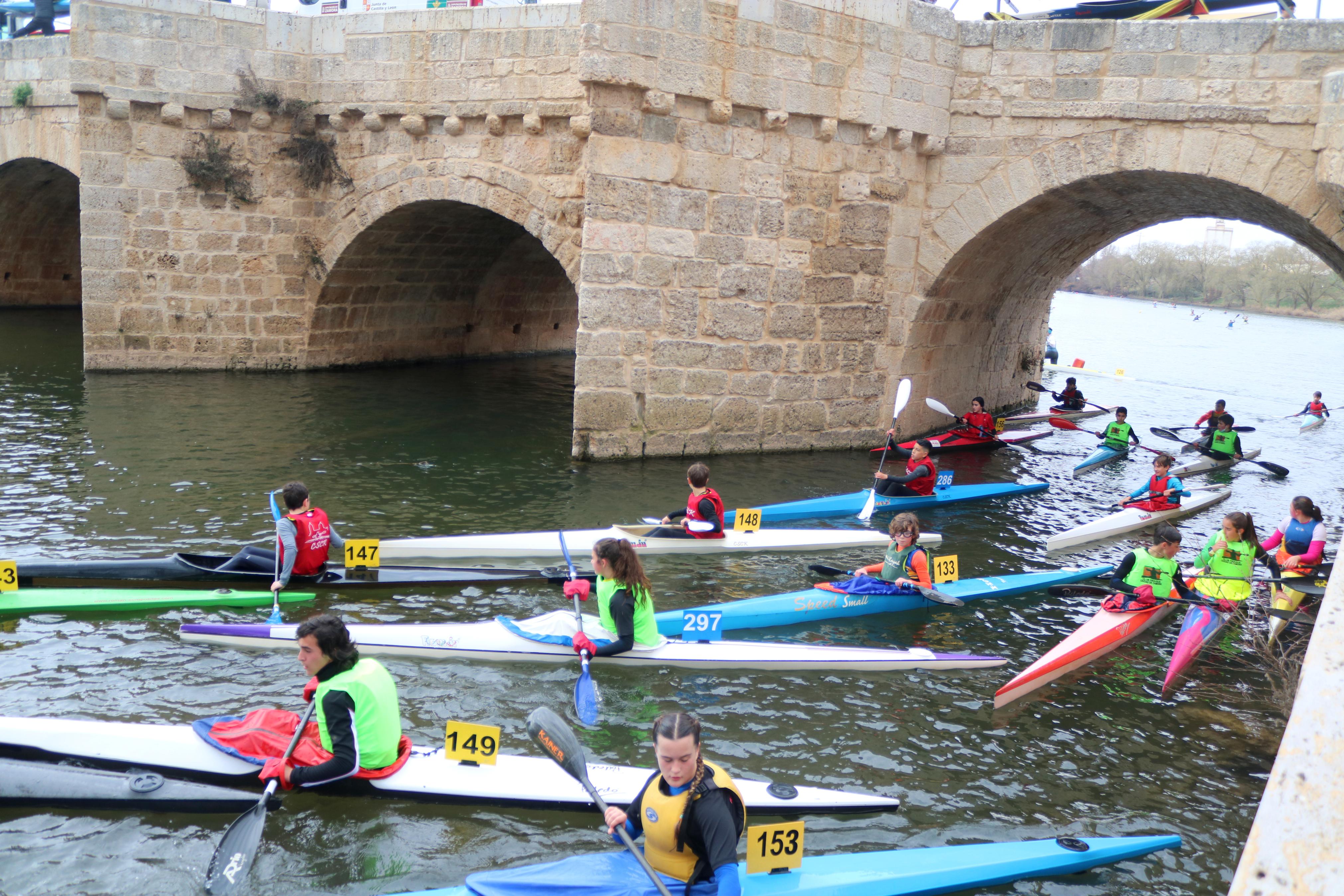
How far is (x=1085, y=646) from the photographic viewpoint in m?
6.08

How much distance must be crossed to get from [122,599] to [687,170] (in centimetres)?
617

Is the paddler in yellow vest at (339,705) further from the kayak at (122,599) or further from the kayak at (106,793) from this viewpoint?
the kayak at (122,599)

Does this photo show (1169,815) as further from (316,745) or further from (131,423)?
(131,423)

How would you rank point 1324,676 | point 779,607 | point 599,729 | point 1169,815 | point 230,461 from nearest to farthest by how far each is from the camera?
point 1324,676
point 1169,815
point 599,729
point 779,607
point 230,461

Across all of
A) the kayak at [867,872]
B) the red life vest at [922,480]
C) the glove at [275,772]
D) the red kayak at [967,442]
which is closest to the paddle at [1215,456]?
the red kayak at [967,442]

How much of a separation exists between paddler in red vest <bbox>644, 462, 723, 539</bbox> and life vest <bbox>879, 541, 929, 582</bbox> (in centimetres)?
146

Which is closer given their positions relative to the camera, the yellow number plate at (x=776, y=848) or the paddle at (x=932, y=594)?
the yellow number plate at (x=776, y=848)

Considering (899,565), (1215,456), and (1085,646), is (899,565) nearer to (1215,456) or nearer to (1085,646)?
(1085,646)

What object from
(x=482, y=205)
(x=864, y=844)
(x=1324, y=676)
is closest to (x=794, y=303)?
(x=482, y=205)

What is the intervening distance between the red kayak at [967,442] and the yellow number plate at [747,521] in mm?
4129

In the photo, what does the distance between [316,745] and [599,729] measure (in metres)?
1.37

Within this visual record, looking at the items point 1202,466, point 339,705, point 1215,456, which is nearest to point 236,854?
point 339,705

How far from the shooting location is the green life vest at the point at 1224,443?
12734mm

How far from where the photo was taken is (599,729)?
4.98 meters
